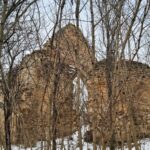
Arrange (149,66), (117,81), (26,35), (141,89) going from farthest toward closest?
(141,89), (149,66), (26,35), (117,81)

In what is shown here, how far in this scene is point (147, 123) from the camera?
37.5ft

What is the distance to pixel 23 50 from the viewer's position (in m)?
7.43

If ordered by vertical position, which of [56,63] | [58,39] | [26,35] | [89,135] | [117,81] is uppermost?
[26,35]

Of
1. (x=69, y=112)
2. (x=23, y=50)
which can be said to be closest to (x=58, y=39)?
(x=23, y=50)

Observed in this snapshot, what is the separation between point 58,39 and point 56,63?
300mm

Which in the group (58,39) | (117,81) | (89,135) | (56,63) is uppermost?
(58,39)

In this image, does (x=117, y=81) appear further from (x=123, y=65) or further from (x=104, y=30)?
(x=104, y=30)

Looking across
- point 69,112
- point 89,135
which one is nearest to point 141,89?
point 89,135

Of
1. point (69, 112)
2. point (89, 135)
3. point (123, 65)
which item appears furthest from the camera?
point (89, 135)

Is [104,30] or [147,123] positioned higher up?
[104,30]

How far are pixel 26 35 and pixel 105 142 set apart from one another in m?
3.25

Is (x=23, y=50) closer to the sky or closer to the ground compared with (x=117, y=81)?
closer to the sky

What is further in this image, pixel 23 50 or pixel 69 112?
pixel 69 112

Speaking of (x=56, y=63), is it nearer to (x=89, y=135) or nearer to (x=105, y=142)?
(x=105, y=142)
